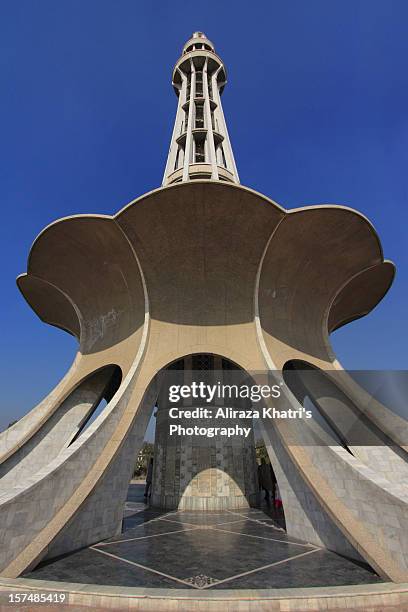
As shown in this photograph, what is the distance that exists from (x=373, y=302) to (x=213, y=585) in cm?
1622

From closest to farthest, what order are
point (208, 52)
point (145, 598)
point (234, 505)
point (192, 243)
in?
point (145, 598) < point (192, 243) < point (234, 505) < point (208, 52)

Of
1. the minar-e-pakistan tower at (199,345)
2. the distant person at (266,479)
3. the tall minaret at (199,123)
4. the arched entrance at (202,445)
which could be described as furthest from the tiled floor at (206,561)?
the tall minaret at (199,123)

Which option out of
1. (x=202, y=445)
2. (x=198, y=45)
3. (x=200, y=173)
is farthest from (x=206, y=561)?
(x=198, y=45)

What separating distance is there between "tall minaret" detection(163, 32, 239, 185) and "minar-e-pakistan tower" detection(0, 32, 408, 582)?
20.9ft

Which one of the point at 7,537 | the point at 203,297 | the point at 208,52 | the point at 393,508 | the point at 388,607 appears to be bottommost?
the point at 388,607

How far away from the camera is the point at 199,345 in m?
12.7

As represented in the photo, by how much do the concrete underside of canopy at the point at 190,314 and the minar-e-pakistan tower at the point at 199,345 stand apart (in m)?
0.05

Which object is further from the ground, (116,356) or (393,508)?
(116,356)

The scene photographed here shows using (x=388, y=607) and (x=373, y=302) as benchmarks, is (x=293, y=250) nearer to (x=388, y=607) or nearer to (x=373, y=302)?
(x=373, y=302)

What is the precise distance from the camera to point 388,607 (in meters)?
5.46

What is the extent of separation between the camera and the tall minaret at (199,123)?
19344 millimetres

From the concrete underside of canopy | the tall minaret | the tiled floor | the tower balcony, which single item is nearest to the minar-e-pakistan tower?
the concrete underside of canopy

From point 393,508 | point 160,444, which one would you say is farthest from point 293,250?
point 160,444

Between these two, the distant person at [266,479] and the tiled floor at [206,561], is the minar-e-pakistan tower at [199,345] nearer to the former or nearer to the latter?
the tiled floor at [206,561]
